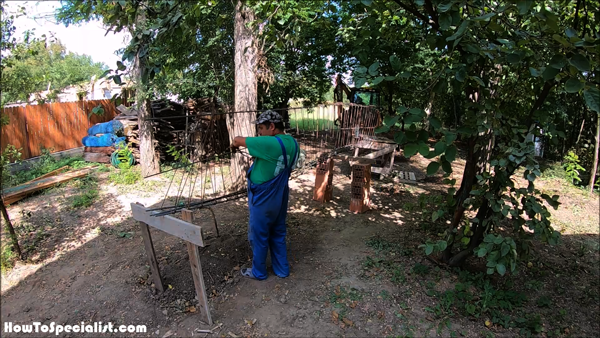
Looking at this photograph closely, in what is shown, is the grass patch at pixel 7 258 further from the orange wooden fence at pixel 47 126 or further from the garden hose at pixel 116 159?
the orange wooden fence at pixel 47 126

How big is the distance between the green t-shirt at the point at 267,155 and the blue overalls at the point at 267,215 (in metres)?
0.04

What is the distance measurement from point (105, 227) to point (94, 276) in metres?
1.68

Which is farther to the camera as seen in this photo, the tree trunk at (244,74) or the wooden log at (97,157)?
the wooden log at (97,157)

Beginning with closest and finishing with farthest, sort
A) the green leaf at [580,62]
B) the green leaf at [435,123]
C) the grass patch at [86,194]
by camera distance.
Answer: the green leaf at [580,62] < the green leaf at [435,123] < the grass patch at [86,194]

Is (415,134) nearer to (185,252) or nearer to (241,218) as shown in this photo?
(185,252)

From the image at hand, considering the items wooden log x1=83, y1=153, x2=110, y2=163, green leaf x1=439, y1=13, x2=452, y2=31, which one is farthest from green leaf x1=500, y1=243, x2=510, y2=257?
wooden log x1=83, y1=153, x2=110, y2=163

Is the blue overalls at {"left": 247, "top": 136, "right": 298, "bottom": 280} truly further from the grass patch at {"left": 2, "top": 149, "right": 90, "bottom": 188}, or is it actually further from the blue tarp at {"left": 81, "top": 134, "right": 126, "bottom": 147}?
the blue tarp at {"left": 81, "top": 134, "right": 126, "bottom": 147}

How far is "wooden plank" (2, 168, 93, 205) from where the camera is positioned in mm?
6297

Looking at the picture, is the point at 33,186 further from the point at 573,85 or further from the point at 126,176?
the point at 573,85

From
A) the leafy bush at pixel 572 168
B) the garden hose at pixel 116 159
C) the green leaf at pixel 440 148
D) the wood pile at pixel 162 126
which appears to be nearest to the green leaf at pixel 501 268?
the green leaf at pixel 440 148

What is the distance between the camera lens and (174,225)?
9.61ft

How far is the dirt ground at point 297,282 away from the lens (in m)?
3.07

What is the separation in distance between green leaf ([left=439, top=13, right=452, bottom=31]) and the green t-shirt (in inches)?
63.0

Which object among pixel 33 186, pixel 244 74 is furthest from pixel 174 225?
pixel 33 186
